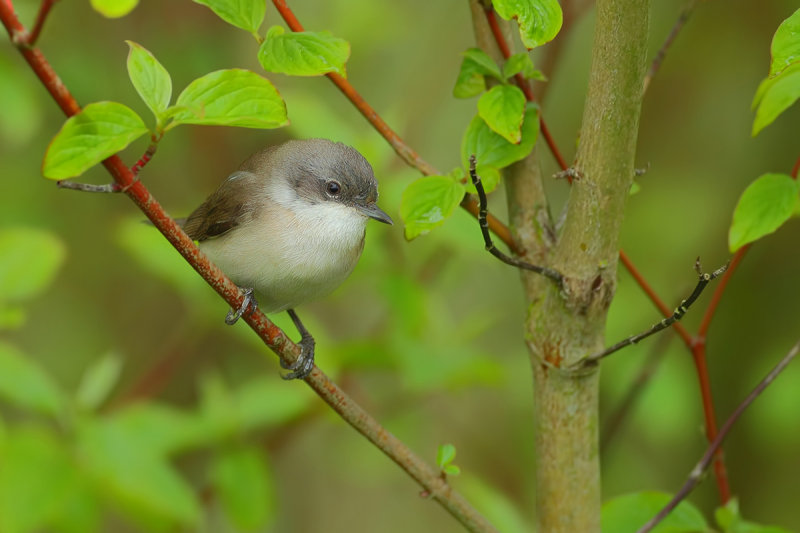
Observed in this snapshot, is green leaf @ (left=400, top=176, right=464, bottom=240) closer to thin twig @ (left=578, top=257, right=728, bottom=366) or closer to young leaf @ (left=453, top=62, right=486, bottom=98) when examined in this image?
young leaf @ (left=453, top=62, right=486, bottom=98)

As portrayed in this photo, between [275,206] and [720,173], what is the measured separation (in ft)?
9.87

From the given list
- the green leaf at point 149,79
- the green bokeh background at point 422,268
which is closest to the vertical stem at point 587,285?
the green leaf at point 149,79

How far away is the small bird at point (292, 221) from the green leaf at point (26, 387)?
27.2 inches

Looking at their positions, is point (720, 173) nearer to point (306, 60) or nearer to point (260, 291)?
point (260, 291)

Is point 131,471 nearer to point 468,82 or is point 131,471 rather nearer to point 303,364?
point 303,364

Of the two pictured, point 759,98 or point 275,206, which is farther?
point 275,206

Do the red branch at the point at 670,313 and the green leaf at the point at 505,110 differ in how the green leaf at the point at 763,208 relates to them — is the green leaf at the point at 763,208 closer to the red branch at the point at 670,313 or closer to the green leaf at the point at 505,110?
the red branch at the point at 670,313

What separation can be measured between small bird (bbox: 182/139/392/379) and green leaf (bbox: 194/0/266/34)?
0.90 m

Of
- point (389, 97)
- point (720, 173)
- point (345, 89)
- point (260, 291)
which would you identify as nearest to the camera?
point (345, 89)

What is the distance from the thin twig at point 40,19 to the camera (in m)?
1.19

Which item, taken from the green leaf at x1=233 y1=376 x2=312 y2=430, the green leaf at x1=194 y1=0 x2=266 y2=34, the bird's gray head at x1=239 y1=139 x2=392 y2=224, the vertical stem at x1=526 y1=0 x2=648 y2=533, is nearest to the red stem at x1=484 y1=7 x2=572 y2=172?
the vertical stem at x1=526 y1=0 x2=648 y2=533

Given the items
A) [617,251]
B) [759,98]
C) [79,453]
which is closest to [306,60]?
[617,251]

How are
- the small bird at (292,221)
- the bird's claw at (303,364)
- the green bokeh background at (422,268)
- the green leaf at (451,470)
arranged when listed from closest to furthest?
the green leaf at (451,470) < the bird's claw at (303,364) < the small bird at (292,221) < the green bokeh background at (422,268)

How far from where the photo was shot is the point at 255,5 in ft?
5.49
